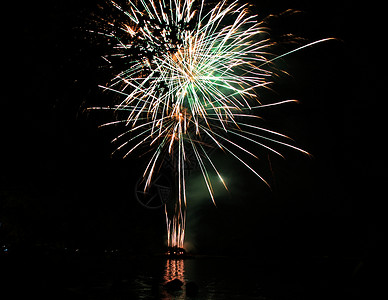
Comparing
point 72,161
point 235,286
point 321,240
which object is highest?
point 72,161

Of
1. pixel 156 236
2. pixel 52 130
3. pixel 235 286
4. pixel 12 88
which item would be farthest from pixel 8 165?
pixel 156 236

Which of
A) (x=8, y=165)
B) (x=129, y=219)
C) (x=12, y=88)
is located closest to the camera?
(x=12, y=88)

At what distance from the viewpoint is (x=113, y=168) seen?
34.1m

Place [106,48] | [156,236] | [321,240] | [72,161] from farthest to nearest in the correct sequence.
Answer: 1. [321,240]
2. [156,236]
3. [72,161]
4. [106,48]

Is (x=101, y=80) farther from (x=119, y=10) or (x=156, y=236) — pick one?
(x=156, y=236)

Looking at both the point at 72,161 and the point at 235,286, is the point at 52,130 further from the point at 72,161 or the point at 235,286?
the point at 235,286

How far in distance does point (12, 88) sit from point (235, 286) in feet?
40.7

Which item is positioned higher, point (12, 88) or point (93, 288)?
point (12, 88)

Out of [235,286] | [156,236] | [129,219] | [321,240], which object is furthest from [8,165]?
[321,240]

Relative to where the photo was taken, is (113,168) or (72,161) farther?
(113,168)

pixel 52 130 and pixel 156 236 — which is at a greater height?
pixel 52 130

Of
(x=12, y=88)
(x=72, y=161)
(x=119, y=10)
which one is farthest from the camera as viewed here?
(x=72, y=161)

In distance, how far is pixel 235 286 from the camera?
16719 millimetres

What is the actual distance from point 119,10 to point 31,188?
1887cm
